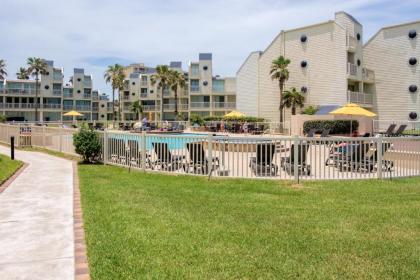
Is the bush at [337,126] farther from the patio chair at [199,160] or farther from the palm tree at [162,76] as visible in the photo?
the palm tree at [162,76]

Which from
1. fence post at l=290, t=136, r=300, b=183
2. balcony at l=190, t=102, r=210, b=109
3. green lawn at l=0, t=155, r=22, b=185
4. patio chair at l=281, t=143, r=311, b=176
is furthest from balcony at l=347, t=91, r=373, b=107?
balcony at l=190, t=102, r=210, b=109

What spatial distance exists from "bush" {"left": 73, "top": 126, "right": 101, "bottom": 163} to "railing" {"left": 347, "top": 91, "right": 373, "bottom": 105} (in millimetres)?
27220

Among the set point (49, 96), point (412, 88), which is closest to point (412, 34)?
point (412, 88)

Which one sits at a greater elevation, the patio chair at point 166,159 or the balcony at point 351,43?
the balcony at point 351,43

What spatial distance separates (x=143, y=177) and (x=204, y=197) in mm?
3415

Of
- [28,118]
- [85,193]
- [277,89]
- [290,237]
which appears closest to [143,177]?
[85,193]

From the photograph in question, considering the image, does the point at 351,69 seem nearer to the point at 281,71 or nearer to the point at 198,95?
the point at 281,71

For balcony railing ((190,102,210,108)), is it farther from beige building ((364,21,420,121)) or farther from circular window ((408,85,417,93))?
circular window ((408,85,417,93))

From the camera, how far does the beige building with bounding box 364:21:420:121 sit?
121ft

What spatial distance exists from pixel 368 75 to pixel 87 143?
32007 mm

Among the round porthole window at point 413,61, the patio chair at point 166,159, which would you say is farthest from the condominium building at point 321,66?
the patio chair at point 166,159

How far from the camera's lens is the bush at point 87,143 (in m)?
14.9

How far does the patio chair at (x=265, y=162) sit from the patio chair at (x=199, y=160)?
111cm

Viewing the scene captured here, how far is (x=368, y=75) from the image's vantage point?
39.3m
